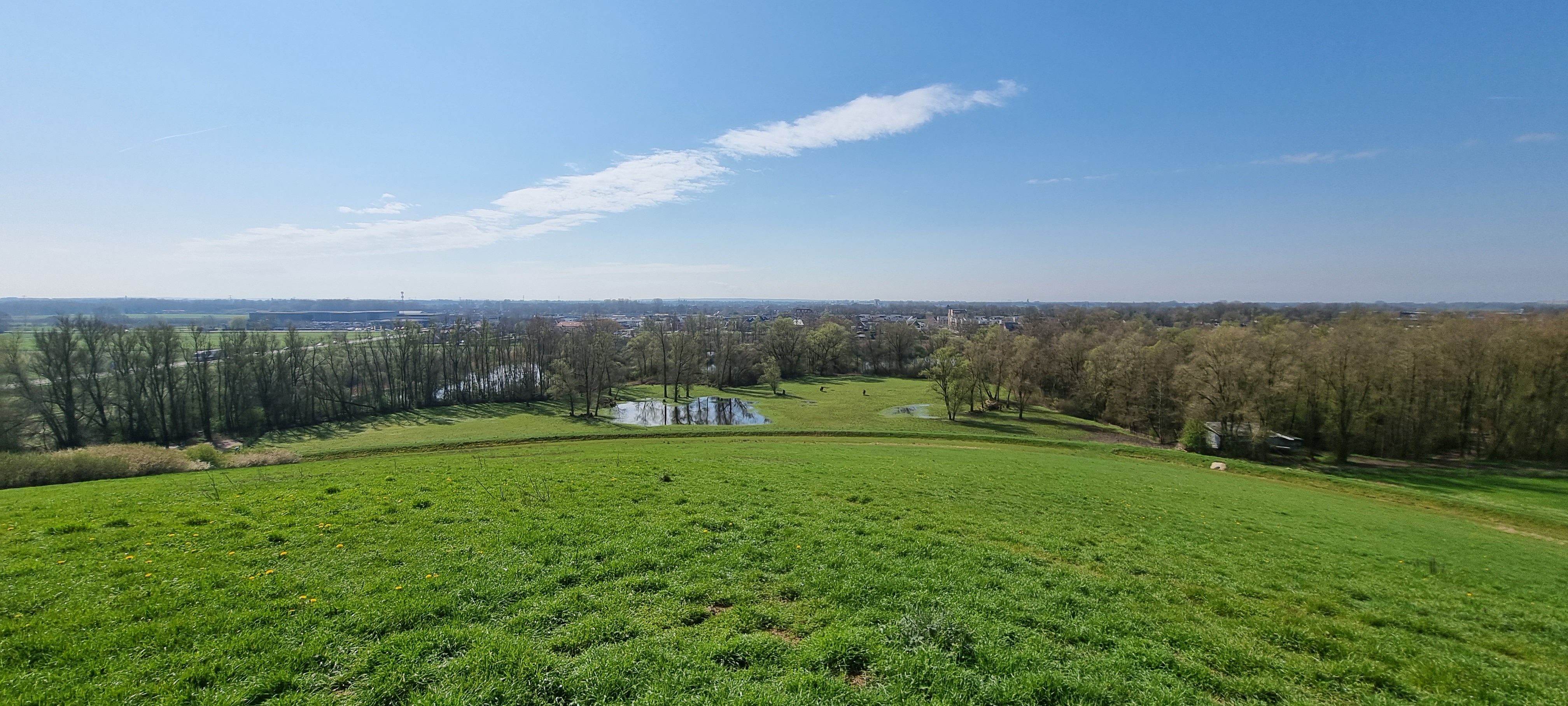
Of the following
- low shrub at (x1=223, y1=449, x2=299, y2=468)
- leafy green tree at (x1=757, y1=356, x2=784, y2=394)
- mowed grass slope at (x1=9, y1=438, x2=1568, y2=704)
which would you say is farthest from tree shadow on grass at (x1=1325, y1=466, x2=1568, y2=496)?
low shrub at (x1=223, y1=449, x2=299, y2=468)

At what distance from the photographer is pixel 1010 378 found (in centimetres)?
6034

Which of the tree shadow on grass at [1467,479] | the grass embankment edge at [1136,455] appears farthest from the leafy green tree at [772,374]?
the tree shadow on grass at [1467,479]

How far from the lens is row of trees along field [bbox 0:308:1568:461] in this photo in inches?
1487

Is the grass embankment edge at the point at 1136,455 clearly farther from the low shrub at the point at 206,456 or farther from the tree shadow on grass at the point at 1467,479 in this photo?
the low shrub at the point at 206,456

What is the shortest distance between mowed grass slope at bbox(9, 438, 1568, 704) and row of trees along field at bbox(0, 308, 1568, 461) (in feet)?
100

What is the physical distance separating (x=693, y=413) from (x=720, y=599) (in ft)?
188

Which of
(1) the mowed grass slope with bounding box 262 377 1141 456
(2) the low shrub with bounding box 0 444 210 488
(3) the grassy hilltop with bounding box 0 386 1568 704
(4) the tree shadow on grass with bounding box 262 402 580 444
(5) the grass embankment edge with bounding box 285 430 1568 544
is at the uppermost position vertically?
(3) the grassy hilltop with bounding box 0 386 1568 704

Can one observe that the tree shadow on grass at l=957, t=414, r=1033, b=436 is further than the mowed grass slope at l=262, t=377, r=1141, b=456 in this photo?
Yes

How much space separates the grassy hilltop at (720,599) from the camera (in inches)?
225

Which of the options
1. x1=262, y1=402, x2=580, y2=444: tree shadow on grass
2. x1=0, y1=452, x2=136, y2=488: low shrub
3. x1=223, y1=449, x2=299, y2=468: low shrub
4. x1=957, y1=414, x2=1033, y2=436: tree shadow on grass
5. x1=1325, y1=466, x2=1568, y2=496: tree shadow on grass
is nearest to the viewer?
x1=0, y1=452, x2=136, y2=488: low shrub

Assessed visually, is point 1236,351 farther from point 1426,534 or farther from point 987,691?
point 987,691

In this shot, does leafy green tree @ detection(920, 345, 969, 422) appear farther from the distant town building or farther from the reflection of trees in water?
the distant town building

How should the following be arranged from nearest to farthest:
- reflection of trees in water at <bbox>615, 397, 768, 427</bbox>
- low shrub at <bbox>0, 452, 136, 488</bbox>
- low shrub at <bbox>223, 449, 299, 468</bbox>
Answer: low shrub at <bbox>0, 452, 136, 488</bbox> → low shrub at <bbox>223, 449, 299, 468</bbox> → reflection of trees in water at <bbox>615, 397, 768, 427</bbox>

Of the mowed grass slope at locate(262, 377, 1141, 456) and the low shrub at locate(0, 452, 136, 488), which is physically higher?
the low shrub at locate(0, 452, 136, 488)
